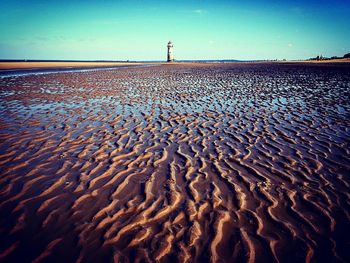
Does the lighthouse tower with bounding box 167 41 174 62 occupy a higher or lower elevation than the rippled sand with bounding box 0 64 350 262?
higher

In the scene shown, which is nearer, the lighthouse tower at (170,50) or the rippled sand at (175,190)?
the rippled sand at (175,190)

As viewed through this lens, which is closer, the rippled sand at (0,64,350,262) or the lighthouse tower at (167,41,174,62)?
the rippled sand at (0,64,350,262)

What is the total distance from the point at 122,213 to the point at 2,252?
158 centimetres

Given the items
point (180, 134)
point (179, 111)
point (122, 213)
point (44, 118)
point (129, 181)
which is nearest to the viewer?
point (122, 213)

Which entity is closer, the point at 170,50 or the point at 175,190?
the point at 175,190

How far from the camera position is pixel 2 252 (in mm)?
3002

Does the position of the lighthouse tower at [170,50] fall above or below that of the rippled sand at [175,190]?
above

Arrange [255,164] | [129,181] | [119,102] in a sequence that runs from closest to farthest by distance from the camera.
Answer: [129,181]
[255,164]
[119,102]

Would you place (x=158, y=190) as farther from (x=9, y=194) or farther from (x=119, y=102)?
(x=119, y=102)

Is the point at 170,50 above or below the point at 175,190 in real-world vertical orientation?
above

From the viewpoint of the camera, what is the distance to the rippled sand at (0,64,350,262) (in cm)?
314

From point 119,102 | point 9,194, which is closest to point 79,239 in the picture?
point 9,194

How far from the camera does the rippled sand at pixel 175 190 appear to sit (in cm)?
314

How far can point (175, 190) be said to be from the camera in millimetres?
4426
